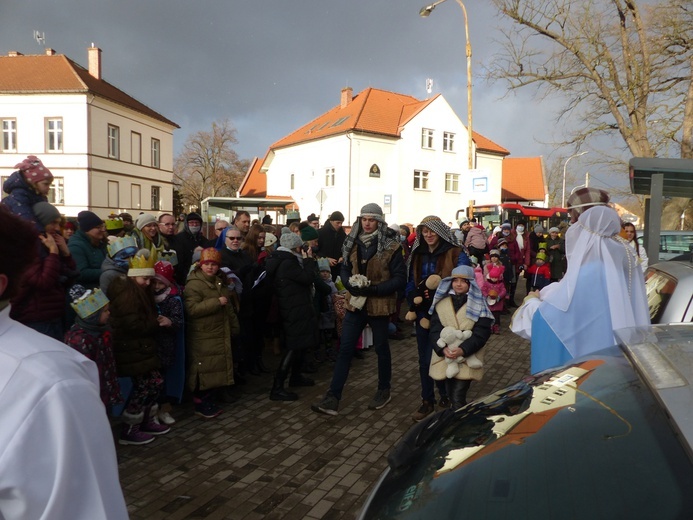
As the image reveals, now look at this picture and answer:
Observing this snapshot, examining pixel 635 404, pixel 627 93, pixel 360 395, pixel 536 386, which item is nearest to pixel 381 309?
pixel 360 395

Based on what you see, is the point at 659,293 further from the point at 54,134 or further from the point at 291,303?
the point at 54,134

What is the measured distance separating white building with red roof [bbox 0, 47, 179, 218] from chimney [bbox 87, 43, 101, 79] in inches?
5.4

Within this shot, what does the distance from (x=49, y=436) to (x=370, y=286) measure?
4162mm

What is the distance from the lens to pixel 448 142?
3994 cm

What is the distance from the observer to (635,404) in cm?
160

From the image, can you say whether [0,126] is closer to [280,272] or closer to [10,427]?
[280,272]

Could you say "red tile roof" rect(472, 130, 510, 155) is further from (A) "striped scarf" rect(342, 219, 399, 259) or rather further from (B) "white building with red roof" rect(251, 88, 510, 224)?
(A) "striped scarf" rect(342, 219, 399, 259)

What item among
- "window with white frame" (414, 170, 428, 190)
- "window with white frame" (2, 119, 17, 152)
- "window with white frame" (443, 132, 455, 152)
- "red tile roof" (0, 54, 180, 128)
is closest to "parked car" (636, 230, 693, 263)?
"window with white frame" (414, 170, 428, 190)

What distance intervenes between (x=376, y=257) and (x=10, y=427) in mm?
4350

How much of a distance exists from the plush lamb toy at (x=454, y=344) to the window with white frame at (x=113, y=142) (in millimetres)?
36350

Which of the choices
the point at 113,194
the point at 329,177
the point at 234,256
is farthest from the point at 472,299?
the point at 113,194

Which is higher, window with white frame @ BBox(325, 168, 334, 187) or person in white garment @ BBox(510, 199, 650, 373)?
window with white frame @ BBox(325, 168, 334, 187)

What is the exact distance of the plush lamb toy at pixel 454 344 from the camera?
15.1 ft

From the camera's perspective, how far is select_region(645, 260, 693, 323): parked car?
3270 mm
